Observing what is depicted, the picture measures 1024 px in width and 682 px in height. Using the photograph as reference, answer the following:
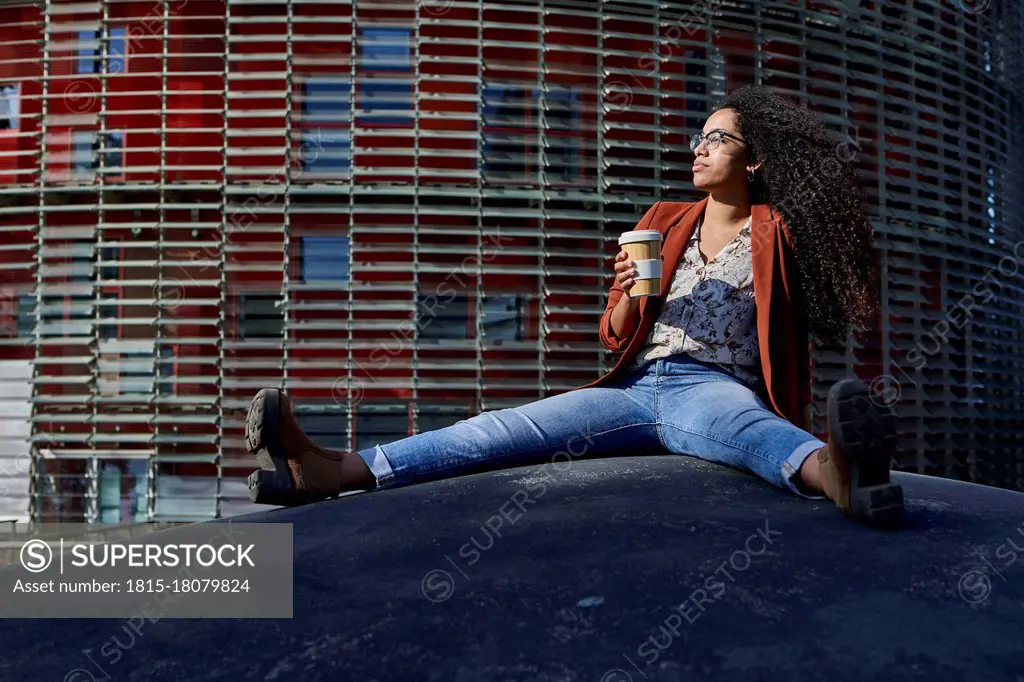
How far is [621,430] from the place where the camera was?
2.64 meters

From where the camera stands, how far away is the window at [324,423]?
19.8 ft

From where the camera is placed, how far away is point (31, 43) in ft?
21.4

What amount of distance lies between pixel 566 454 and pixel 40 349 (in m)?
5.18

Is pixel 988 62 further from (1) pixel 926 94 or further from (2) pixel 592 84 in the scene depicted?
(2) pixel 592 84

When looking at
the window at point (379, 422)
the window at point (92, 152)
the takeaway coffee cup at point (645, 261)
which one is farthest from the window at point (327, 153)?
the takeaway coffee cup at point (645, 261)

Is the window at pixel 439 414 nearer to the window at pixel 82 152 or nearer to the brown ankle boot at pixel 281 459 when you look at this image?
the window at pixel 82 152

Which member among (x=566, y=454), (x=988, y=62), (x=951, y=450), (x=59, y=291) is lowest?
(x=951, y=450)

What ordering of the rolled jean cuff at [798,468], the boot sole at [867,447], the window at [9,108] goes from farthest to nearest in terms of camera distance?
the window at [9,108] < the rolled jean cuff at [798,468] < the boot sole at [867,447]

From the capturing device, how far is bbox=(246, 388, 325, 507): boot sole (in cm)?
222

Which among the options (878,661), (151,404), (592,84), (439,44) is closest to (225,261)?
(151,404)

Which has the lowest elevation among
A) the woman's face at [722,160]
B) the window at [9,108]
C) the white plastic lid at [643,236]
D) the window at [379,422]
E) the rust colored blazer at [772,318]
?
the window at [379,422]

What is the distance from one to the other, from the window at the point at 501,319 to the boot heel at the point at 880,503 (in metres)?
4.51

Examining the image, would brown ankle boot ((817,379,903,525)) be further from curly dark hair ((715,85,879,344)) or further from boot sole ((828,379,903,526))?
curly dark hair ((715,85,879,344))

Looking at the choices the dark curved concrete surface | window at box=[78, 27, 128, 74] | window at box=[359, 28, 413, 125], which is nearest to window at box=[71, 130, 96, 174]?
window at box=[78, 27, 128, 74]
